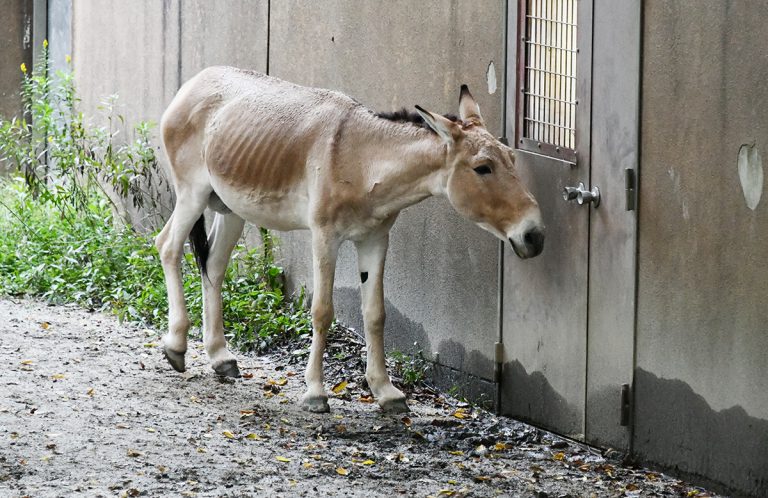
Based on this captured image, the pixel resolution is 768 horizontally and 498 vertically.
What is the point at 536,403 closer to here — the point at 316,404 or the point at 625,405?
the point at 625,405

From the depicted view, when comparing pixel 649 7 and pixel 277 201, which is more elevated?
pixel 649 7

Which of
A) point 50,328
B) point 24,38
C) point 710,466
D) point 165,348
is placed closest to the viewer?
point 710,466

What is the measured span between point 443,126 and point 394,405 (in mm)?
1692

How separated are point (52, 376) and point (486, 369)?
271 cm

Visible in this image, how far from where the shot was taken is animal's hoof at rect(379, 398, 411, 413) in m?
6.86

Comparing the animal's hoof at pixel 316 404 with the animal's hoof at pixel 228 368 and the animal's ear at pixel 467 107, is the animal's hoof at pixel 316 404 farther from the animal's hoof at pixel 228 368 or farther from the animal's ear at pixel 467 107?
the animal's ear at pixel 467 107

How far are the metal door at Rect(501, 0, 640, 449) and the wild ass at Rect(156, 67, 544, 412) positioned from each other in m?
0.34

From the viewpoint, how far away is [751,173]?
5102mm

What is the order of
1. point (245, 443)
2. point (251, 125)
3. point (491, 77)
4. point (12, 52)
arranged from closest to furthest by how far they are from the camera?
point (245, 443)
point (491, 77)
point (251, 125)
point (12, 52)

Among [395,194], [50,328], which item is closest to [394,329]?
[395,194]

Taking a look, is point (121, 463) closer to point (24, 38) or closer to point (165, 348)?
point (165, 348)

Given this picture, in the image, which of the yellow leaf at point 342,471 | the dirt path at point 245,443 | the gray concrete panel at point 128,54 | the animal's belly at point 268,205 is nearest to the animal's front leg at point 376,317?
the dirt path at point 245,443

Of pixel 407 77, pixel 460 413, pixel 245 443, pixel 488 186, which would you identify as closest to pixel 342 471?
pixel 245 443

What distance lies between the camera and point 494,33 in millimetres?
6887
